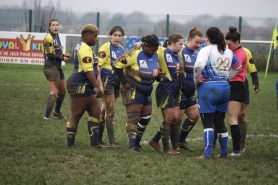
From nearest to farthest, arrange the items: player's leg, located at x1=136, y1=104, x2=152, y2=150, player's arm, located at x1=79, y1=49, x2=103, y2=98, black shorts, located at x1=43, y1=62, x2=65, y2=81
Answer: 1. player's arm, located at x1=79, y1=49, x2=103, y2=98
2. player's leg, located at x1=136, y1=104, x2=152, y2=150
3. black shorts, located at x1=43, y1=62, x2=65, y2=81

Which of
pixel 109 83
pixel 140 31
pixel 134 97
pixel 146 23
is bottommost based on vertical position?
pixel 134 97

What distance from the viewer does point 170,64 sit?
29.3 feet

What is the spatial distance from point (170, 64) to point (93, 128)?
1581 millimetres

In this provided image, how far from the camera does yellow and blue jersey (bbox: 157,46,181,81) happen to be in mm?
8914

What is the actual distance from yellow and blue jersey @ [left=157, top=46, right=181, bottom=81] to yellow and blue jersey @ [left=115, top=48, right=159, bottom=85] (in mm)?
186

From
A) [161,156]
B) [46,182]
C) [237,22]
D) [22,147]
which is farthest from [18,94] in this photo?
[237,22]

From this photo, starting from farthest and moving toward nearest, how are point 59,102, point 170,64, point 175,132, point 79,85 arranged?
point 59,102 → point 175,132 → point 170,64 → point 79,85

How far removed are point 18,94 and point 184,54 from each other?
8541 millimetres

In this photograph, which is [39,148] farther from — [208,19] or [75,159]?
[208,19]

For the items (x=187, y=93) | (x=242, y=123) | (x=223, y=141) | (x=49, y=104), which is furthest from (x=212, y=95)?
(x=49, y=104)

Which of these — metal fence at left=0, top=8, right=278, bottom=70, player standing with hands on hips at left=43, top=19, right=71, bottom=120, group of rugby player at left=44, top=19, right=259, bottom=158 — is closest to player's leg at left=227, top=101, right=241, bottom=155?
group of rugby player at left=44, top=19, right=259, bottom=158

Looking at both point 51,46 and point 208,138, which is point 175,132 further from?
point 51,46

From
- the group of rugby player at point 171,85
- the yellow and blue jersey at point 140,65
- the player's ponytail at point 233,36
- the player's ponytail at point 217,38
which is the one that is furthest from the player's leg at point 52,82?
the player's ponytail at point 217,38

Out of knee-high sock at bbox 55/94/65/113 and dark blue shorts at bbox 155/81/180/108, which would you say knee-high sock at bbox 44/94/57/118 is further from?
dark blue shorts at bbox 155/81/180/108
